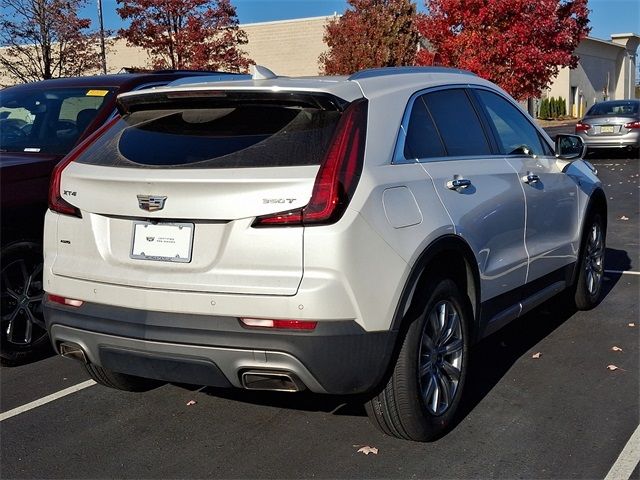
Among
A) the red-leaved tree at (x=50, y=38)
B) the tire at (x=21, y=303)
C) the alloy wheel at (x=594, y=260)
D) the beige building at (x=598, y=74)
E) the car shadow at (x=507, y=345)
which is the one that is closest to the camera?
the car shadow at (x=507, y=345)

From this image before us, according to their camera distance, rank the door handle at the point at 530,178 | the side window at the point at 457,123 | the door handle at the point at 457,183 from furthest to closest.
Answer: the door handle at the point at 530,178 < the side window at the point at 457,123 < the door handle at the point at 457,183

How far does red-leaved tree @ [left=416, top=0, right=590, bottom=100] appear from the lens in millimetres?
24578

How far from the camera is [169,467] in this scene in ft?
12.9

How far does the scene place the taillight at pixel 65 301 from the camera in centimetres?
397

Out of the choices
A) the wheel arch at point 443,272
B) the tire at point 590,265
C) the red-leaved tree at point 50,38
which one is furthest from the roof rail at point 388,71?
the red-leaved tree at point 50,38

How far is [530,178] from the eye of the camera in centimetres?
525

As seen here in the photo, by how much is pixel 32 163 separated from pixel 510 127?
3.14m

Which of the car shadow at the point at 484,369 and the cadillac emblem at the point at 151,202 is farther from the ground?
the cadillac emblem at the point at 151,202

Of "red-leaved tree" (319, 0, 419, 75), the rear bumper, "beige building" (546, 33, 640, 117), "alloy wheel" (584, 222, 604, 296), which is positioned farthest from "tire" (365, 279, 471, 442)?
"beige building" (546, 33, 640, 117)

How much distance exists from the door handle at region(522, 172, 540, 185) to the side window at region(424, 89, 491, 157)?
373 mm

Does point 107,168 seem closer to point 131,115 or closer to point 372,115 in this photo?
point 131,115

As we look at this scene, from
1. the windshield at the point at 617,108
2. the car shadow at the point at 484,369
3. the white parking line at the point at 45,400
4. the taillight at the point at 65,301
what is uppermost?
the windshield at the point at 617,108

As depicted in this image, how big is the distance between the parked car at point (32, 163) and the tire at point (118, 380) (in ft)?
3.15

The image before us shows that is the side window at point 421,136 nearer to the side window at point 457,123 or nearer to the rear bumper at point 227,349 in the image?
the side window at point 457,123
